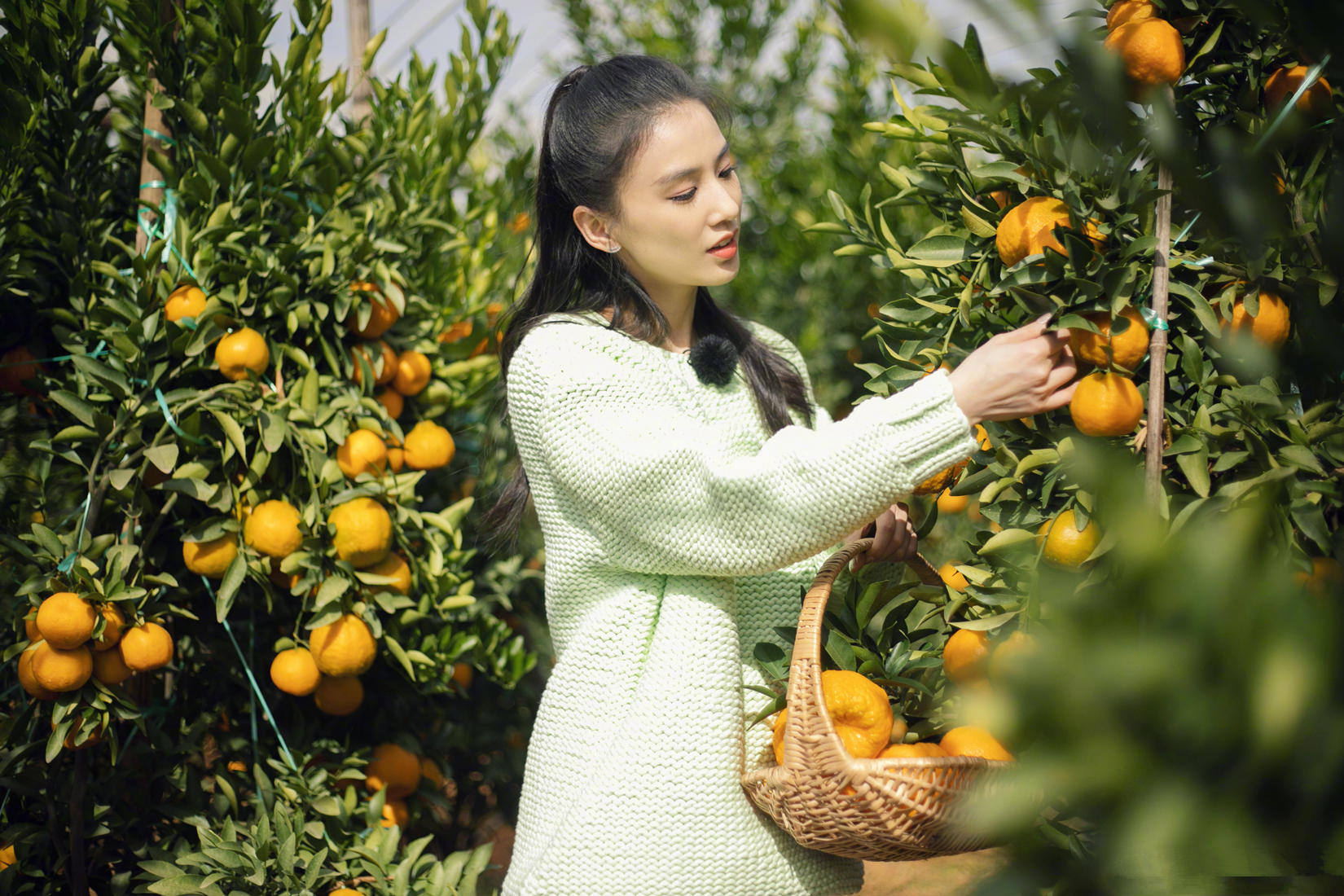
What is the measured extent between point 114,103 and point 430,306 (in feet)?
1.94

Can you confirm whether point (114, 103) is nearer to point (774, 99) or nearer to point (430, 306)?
point (430, 306)

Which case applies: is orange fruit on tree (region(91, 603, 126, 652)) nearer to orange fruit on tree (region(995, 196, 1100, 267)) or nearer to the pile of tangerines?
the pile of tangerines

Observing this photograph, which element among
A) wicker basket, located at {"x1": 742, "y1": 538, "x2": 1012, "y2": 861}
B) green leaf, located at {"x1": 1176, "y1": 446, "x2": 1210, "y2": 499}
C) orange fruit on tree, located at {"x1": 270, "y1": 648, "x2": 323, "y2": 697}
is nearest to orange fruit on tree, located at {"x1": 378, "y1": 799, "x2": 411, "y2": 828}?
orange fruit on tree, located at {"x1": 270, "y1": 648, "x2": 323, "y2": 697}

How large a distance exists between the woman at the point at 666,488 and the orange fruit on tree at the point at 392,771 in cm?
56

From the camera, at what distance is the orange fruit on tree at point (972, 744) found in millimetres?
1001

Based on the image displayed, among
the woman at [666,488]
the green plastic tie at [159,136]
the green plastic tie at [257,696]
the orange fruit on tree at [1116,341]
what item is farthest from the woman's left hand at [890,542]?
the green plastic tie at [159,136]

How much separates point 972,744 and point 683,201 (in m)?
0.73

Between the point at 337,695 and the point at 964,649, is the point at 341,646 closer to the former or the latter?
the point at 337,695

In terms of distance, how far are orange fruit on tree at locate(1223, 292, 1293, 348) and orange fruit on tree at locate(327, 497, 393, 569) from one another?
1.17 metres

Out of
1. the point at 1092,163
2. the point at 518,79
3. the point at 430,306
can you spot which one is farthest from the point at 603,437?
the point at 518,79

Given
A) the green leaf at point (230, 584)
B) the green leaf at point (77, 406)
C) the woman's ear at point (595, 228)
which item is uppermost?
the woman's ear at point (595, 228)

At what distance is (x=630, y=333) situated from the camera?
1355 mm

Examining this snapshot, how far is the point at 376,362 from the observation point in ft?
5.74

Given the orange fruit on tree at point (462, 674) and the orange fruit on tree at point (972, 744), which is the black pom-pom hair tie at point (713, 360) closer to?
the orange fruit on tree at point (972, 744)
